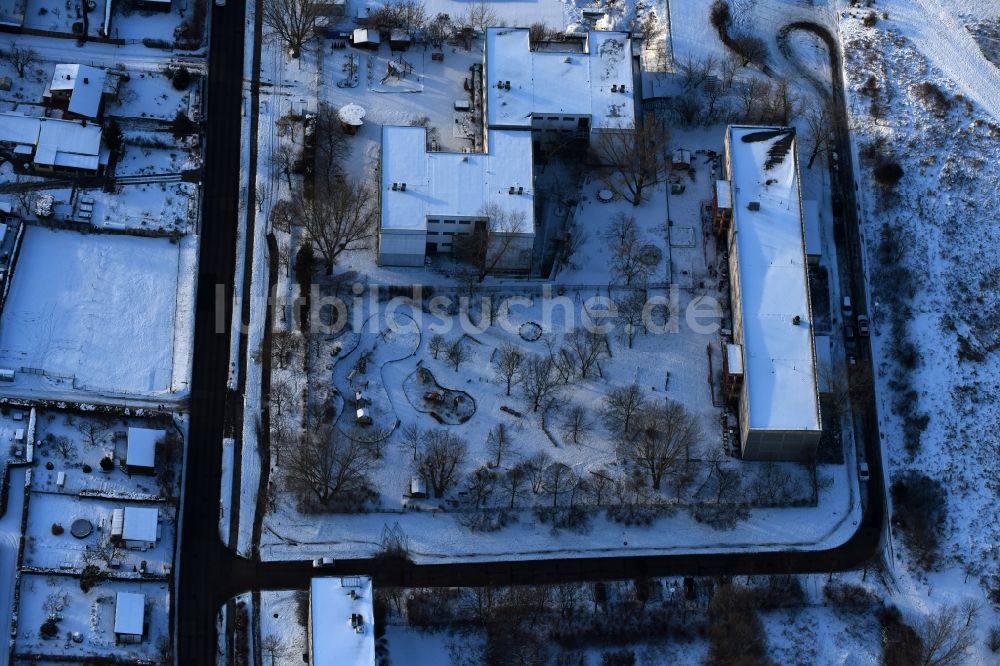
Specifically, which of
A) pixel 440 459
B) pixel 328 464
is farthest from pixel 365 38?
pixel 328 464

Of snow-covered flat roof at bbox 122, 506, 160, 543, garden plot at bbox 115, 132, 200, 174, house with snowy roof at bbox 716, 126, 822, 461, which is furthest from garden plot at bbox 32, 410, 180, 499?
house with snowy roof at bbox 716, 126, 822, 461

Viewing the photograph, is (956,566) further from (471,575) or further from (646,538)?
(471,575)

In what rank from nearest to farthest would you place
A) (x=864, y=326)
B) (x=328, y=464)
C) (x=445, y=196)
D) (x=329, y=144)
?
(x=328, y=464), (x=445, y=196), (x=864, y=326), (x=329, y=144)

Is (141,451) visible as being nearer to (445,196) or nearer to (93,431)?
(93,431)

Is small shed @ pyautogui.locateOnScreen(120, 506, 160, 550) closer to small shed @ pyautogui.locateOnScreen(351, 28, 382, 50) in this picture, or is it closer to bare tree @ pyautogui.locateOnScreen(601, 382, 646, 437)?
bare tree @ pyautogui.locateOnScreen(601, 382, 646, 437)

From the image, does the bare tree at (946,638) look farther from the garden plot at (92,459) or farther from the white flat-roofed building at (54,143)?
the white flat-roofed building at (54,143)

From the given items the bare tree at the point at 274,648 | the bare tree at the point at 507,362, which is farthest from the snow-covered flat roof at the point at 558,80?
the bare tree at the point at 274,648
